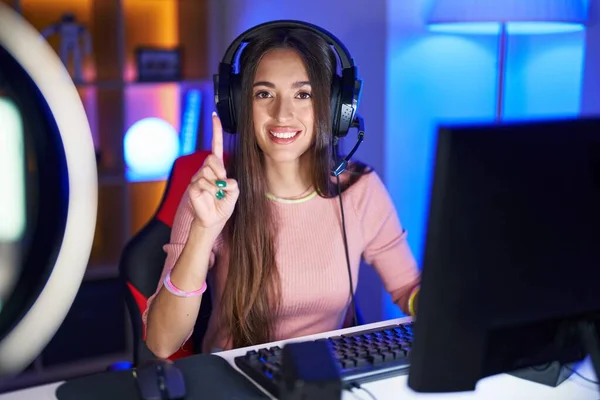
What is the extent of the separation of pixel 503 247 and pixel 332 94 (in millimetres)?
696

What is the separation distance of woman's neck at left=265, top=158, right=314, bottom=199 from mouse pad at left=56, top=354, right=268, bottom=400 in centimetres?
48

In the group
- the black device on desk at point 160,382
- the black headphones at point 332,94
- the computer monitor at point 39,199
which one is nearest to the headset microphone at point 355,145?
the black headphones at point 332,94

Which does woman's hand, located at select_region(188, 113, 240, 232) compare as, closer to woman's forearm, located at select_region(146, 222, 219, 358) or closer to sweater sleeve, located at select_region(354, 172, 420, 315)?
woman's forearm, located at select_region(146, 222, 219, 358)

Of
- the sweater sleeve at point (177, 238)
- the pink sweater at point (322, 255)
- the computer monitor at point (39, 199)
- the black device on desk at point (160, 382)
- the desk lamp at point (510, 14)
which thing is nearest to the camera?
the computer monitor at point (39, 199)

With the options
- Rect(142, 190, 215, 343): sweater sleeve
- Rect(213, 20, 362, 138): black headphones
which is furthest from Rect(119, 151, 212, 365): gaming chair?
Rect(213, 20, 362, 138): black headphones

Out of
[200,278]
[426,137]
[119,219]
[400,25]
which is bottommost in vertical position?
[119,219]

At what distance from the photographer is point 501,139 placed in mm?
622

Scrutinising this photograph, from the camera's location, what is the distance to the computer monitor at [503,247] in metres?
0.62

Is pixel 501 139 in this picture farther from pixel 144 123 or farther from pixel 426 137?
pixel 144 123

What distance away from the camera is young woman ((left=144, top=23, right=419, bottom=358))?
4.13ft

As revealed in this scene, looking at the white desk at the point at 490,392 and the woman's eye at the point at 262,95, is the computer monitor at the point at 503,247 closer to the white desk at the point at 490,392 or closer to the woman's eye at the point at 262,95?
the white desk at the point at 490,392

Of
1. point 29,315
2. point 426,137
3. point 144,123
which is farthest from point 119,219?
point 29,315

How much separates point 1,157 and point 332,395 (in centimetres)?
37

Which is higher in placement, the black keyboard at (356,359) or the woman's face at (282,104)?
the woman's face at (282,104)
